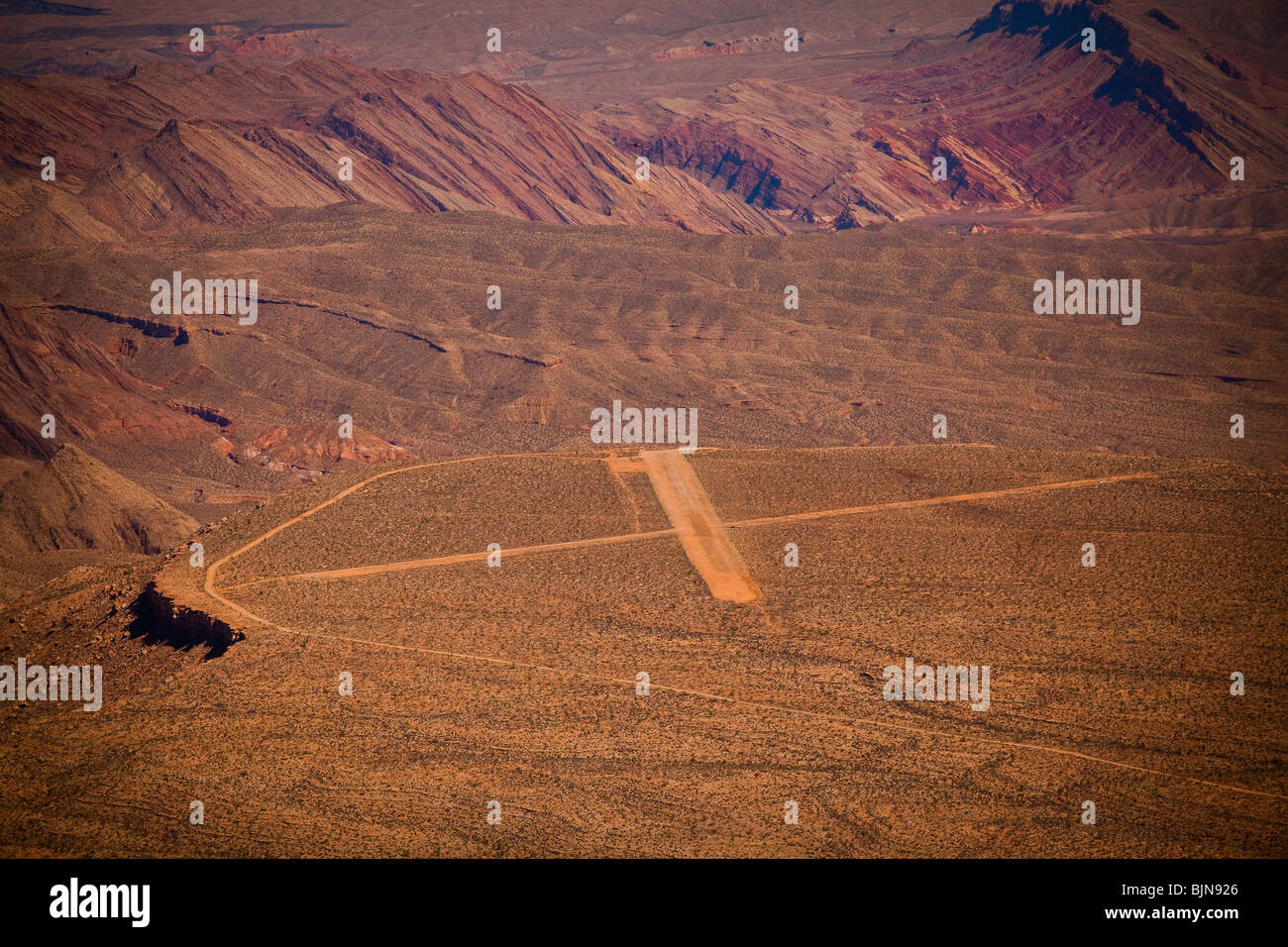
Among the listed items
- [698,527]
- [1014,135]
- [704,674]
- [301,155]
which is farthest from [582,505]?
[1014,135]

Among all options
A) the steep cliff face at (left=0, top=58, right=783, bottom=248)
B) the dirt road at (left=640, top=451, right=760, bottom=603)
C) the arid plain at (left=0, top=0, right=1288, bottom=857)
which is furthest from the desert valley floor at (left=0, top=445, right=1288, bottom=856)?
the steep cliff face at (left=0, top=58, right=783, bottom=248)

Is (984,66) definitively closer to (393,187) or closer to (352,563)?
(393,187)

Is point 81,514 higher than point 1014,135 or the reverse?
the reverse

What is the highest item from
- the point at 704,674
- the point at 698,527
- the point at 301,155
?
the point at 301,155

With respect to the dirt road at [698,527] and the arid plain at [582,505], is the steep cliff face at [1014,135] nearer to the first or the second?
the arid plain at [582,505]

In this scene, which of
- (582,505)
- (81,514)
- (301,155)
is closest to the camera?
(582,505)

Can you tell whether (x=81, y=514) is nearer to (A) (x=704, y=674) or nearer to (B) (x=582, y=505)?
(B) (x=582, y=505)

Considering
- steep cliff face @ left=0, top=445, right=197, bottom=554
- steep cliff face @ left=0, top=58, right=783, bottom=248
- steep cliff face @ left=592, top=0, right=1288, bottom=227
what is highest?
steep cliff face @ left=592, top=0, right=1288, bottom=227

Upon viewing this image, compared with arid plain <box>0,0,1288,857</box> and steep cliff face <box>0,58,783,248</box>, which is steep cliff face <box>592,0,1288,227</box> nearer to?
steep cliff face <box>0,58,783,248</box>

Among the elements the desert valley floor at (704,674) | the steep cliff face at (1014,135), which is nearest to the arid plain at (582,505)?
the desert valley floor at (704,674)

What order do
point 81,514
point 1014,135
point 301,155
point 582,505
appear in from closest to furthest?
point 582,505 → point 81,514 → point 301,155 → point 1014,135
